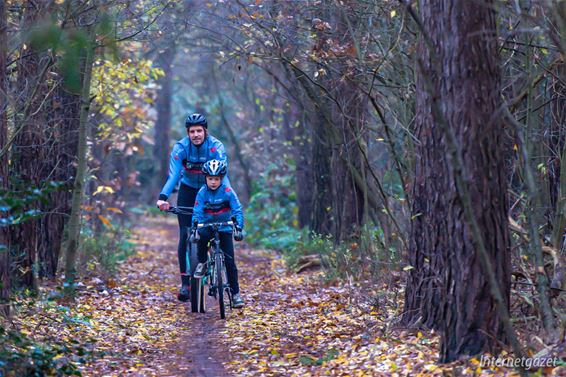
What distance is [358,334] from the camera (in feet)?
28.9

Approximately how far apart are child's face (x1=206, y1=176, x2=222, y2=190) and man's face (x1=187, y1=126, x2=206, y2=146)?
922 mm

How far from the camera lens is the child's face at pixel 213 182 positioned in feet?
35.3

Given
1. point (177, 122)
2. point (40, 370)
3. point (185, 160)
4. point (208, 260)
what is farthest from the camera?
point (177, 122)

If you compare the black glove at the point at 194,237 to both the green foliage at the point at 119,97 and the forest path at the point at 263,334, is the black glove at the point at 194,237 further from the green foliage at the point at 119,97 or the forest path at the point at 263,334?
the green foliage at the point at 119,97

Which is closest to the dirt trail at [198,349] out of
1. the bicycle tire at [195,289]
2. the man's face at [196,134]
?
the bicycle tire at [195,289]

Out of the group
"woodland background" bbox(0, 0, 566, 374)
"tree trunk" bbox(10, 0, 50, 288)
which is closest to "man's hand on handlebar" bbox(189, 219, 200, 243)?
"woodland background" bbox(0, 0, 566, 374)

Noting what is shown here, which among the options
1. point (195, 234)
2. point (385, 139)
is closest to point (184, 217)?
point (195, 234)

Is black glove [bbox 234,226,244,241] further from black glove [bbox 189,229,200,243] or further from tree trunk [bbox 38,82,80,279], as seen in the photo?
tree trunk [bbox 38,82,80,279]

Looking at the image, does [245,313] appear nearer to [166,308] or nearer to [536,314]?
[166,308]

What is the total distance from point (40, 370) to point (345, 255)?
259 inches

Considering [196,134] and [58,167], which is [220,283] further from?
[58,167]

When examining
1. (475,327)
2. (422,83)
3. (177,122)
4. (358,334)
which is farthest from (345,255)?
(177,122)

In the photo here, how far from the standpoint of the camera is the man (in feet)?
Answer: 37.7

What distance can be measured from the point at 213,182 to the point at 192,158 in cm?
95
